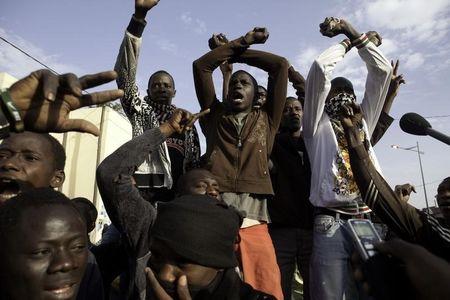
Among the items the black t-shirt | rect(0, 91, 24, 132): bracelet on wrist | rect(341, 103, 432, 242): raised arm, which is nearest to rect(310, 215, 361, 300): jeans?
the black t-shirt

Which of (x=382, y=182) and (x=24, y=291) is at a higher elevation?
(x=382, y=182)

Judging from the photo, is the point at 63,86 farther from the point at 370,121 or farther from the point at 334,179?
the point at 370,121

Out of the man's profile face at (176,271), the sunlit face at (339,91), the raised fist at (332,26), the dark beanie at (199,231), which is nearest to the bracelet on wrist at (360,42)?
the raised fist at (332,26)

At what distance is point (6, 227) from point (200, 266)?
32.0 inches

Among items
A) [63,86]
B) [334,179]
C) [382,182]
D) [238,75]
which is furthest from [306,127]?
[63,86]

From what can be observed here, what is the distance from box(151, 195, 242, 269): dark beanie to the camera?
1.77 m

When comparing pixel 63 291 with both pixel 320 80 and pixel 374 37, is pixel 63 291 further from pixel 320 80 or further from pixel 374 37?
pixel 374 37

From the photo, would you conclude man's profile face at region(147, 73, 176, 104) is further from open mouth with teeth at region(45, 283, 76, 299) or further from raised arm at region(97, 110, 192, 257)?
open mouth with teeth at region(45, 283, 76, 299)

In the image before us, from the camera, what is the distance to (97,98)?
186cm

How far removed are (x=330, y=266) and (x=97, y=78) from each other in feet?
6.91

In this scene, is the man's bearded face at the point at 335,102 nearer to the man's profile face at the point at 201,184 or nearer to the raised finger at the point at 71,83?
the man's profile face at the point at 201,184

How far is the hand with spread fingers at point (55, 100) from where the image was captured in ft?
5.78

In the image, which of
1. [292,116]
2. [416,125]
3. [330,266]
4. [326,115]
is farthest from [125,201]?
[292,116]

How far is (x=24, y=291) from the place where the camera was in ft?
4.99
